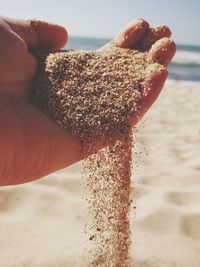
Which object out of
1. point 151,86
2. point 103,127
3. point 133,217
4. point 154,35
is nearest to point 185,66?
point 154,35

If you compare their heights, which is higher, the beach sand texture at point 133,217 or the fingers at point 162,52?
the fingers at point 162,52

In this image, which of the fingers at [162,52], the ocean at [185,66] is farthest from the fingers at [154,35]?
the ocean at [185,66]

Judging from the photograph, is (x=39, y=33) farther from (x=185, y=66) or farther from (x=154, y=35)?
(x=185, y=66)

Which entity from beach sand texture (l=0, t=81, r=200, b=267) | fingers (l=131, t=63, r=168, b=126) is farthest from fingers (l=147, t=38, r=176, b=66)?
beach sand texture (l=0, t=81, r=200, b=267)

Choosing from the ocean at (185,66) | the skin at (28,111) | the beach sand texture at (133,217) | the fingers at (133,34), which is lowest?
the ocean at (185,66)

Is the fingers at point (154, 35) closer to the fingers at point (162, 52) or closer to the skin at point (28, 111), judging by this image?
the skin at point (28, 111)

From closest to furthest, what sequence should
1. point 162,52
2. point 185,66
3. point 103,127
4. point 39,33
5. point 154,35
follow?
point 103,127 < point 162,52 < point 154,35 < point 39,33 < point 185,66
